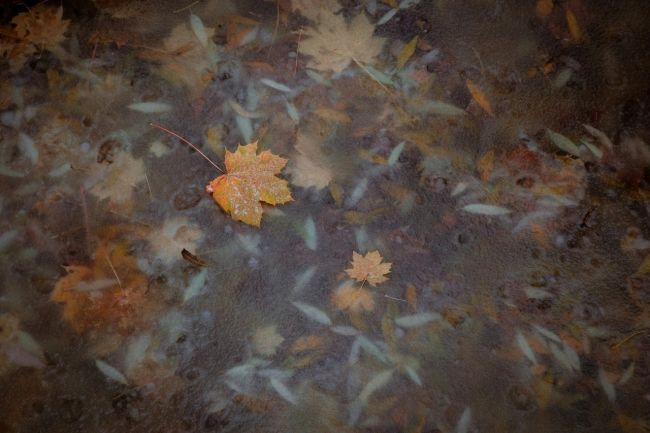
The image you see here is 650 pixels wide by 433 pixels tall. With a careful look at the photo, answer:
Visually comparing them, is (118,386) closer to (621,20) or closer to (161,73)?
(161,73)

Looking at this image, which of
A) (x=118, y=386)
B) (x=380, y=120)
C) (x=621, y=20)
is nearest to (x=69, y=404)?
(x=118, y=386)

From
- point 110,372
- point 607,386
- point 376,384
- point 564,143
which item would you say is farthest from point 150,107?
point 607,386

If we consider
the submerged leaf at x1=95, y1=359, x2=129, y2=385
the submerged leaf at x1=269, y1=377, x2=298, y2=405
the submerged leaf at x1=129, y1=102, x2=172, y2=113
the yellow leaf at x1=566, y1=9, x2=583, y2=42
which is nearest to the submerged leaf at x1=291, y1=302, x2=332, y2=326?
the submerged leaf at x1=269, y1=377, x2=298, y2=405

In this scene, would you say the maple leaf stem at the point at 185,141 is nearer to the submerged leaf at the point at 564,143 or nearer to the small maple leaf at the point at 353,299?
the small maple leaf at the point at 353,299

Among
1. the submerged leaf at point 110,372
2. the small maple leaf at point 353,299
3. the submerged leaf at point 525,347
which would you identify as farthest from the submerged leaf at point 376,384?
the submerged leaf at point 110,372

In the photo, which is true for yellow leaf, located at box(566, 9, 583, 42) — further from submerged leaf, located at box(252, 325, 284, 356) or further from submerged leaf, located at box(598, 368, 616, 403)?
submerged leaf, located at box(252, 325, 284, 356)

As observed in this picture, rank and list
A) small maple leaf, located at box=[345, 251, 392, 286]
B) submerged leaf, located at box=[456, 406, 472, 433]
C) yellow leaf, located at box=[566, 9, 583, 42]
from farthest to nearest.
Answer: yellow leaf, located at box=[566, 9, 583, 42], small maple leaf, located at box=[345, 251, 392, 286], submerged leaf, located at box=[456, 406, 472, 433]
